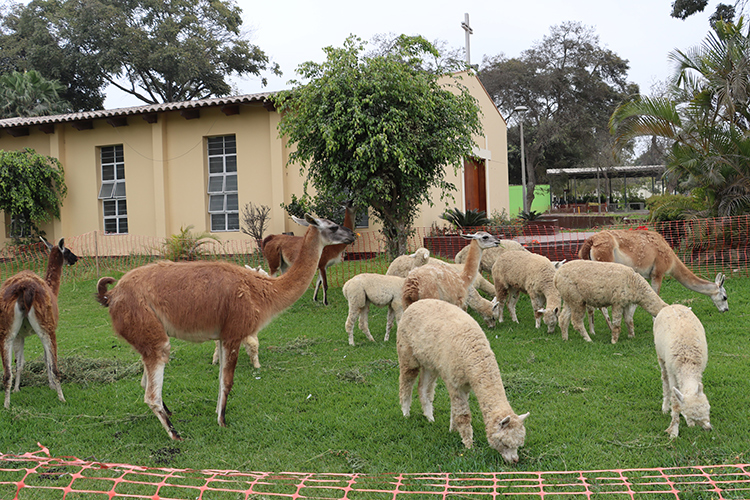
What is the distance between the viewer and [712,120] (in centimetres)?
1334

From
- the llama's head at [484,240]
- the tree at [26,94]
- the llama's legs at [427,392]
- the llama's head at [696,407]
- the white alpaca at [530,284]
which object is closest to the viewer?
the llama's head at [696,407]

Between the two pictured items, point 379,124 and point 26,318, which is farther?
point 379,124

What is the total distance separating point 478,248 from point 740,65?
8841 millimetres

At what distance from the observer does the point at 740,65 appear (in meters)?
12.7

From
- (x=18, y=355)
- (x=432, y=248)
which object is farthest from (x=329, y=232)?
(x=432, y=248)

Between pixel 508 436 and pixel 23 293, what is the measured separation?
5.19 metres

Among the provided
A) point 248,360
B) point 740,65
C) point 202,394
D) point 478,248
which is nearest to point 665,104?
point 740,65

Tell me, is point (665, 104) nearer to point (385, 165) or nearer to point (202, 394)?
point (385, 165)

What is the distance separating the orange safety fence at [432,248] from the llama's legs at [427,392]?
7.89 metres

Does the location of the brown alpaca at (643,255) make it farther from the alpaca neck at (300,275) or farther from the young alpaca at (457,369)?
the alpaca neck at (300,275)

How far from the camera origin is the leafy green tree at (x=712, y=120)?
12.7m

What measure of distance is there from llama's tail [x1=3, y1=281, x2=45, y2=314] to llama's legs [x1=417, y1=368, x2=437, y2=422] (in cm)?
421

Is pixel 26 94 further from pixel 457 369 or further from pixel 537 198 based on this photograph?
pixel 537 198

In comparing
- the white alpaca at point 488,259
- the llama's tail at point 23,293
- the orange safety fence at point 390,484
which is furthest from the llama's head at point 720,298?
the llama's tail at point 23,293
